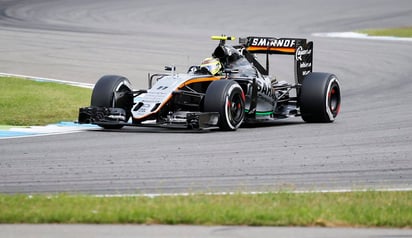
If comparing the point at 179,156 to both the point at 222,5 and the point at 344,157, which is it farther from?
the point at 222,5

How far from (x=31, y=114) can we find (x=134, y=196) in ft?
30.3

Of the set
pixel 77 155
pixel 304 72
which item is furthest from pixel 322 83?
pixel 77 155

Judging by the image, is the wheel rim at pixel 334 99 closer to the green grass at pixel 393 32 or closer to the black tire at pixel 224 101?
the black tire at pixel 224 101

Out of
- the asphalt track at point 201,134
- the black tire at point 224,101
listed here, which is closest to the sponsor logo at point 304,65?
the asphalt track at point 201,134

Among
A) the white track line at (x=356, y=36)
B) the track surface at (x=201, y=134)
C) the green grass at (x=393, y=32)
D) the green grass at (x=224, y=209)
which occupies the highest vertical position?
the green grass at (x=393, y=32)

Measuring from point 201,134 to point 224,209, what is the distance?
6768mm

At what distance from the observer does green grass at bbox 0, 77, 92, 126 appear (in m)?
18.0

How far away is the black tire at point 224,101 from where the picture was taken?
1581 cm

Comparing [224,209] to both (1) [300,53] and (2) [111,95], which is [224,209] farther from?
(1) [300,53]

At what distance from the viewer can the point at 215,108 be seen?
15.8m

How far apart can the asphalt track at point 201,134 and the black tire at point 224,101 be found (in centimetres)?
20

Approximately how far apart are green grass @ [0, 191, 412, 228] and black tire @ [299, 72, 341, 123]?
7.51m

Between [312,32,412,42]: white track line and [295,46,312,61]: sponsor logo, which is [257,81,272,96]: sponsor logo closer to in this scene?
[295,46,312,61]: sponsor logo

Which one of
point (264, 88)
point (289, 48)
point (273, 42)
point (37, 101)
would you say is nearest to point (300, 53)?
point (289, 48)
